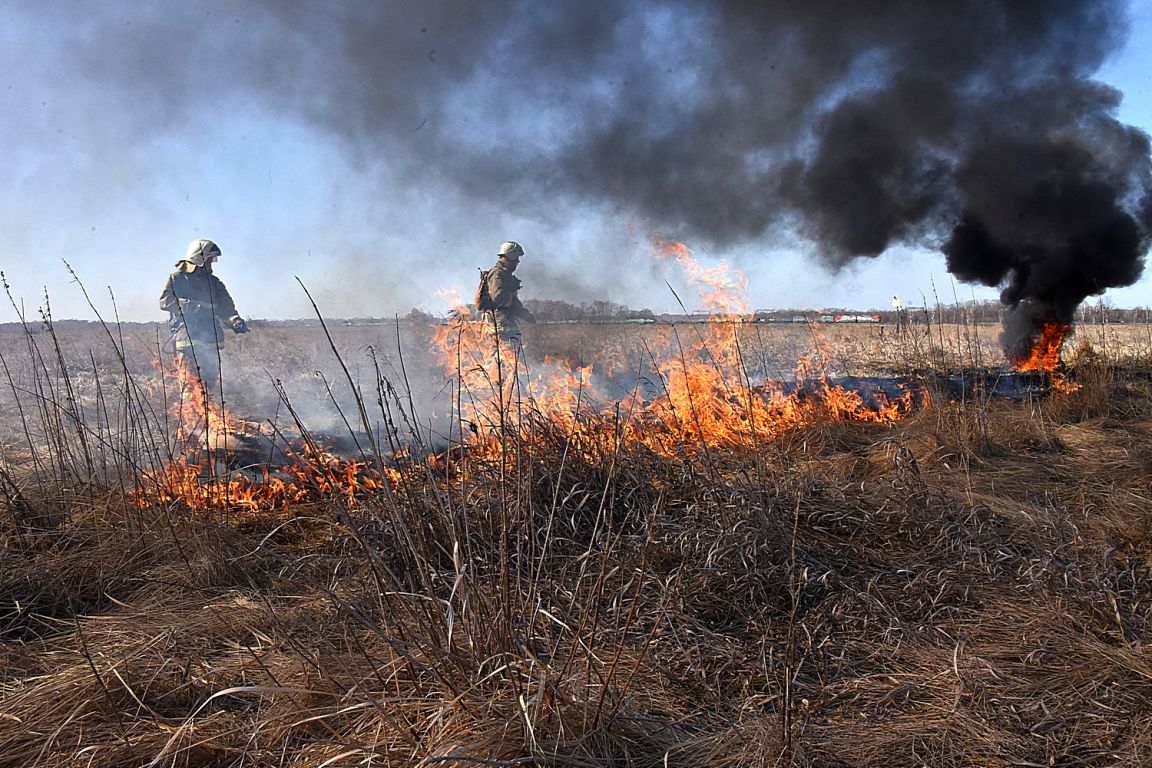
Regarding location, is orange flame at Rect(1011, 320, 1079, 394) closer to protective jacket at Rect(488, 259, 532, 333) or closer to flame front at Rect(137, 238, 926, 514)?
flame front at Rect(137, 238, 926, 514)

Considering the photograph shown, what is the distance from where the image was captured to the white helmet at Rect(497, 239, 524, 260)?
8.41m

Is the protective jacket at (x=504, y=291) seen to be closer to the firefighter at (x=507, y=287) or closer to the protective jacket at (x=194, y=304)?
the firefighter at (x=507, y=287)

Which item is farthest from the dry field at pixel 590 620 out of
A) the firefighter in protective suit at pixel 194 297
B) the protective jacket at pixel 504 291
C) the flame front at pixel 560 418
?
the protective jacket at pixel 504 291

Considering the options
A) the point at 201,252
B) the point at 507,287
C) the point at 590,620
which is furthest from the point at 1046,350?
the point at 201,252

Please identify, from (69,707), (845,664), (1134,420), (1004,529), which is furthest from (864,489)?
(1134,420)

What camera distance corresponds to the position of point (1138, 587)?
2.61 m

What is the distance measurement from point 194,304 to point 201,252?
0.57m

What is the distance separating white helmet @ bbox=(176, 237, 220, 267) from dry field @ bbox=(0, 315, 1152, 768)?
3286 millimetres

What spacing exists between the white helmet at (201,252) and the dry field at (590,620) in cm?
329

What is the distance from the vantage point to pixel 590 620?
2.38 m

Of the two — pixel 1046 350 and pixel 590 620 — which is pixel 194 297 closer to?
pixel 590 620

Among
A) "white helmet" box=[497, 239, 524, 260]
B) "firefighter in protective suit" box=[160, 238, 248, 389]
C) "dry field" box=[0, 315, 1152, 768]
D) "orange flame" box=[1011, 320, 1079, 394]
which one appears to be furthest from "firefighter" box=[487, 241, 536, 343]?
"orange flame" box=[1011, 320, 1079, 394]

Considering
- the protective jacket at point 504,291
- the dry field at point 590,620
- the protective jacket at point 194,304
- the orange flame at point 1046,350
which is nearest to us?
the dry field at point 590,620

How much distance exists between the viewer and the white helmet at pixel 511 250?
841cm
